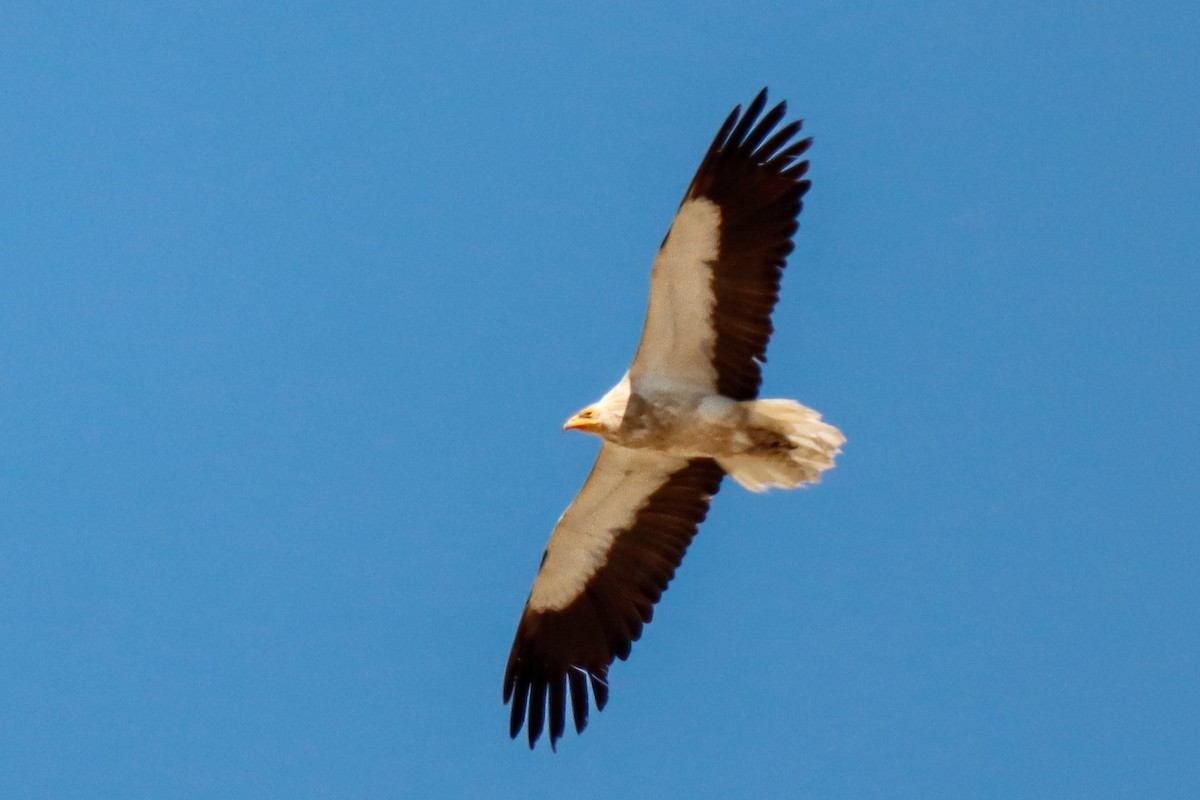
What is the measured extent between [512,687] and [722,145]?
10.9ft

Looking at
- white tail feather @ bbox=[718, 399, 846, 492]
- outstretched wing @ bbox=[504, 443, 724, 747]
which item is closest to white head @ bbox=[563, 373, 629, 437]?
outstretched wing @ bbox=[504, 443, 724, 747]

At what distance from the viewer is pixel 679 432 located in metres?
8.63

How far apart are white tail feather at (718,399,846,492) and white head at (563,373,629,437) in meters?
0.64

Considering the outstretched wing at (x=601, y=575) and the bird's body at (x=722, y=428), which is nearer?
the bird's body at (x=722, y=428)

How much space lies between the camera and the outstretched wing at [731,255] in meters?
8.34

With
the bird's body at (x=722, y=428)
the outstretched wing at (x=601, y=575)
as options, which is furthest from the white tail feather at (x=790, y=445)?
the outstretched wing at (x=601, y=575)

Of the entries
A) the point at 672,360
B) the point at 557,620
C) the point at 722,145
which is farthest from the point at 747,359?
the point at 557,620

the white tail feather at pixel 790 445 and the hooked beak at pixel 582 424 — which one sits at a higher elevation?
the hooked beak at pixel 582 424

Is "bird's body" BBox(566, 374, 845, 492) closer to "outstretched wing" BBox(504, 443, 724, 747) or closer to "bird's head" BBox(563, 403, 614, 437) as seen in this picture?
"bird's head" BBox(563, 403, 614, 437)

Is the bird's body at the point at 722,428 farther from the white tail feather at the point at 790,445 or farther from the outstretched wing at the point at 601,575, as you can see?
the outstretched wing at the point at 601,575

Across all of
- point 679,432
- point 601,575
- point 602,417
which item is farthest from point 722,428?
point 601,575

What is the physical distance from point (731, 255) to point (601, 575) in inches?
81.4

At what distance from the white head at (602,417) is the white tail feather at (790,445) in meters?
0.64

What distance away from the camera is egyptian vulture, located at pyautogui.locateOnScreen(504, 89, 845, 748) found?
8.37 m
